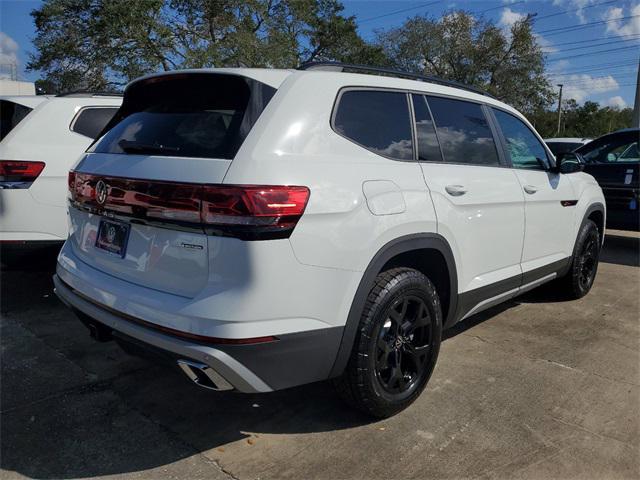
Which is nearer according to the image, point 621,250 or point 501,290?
point 501,290

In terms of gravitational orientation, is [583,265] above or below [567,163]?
below

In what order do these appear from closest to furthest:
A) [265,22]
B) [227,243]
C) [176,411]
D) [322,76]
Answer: [227,243], [322,76], [176,411], [265,22]

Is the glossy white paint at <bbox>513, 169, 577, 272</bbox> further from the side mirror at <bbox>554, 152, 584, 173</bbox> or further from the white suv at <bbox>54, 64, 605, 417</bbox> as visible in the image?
the white suv at <bbox>54, 64, 605, 417</bbox>

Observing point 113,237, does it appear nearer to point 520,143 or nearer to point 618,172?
point 520,143

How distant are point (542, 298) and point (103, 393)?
4101 mm

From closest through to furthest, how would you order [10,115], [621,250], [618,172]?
1. [10,115]
2. [618,172]
3. [621,250]

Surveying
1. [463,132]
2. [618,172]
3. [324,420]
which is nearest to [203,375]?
[324,420]

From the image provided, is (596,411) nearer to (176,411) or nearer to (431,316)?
(431,316)

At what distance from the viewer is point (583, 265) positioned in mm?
5219

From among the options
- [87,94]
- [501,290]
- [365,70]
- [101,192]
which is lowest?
[501,290]

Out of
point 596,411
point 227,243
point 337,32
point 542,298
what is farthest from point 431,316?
point 337,32

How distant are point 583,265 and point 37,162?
4987mm

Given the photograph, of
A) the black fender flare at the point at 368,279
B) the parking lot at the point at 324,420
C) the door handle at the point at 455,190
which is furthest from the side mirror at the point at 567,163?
the black fender flare at the point at 368,279

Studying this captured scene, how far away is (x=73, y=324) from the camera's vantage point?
173 inches
